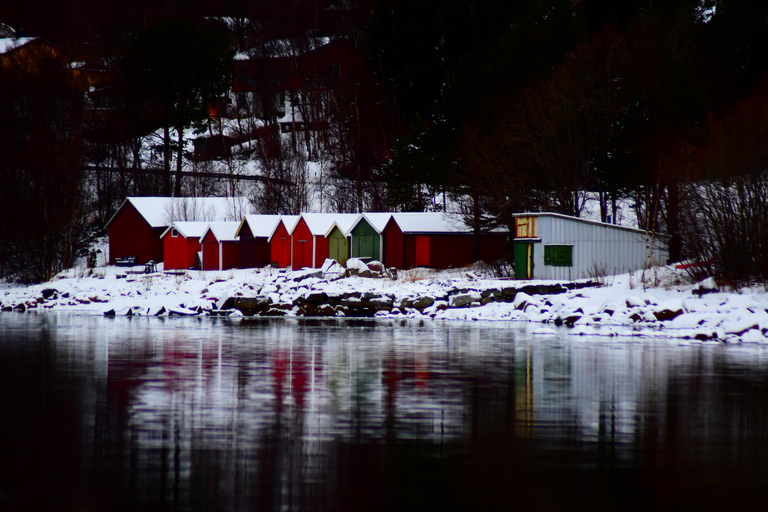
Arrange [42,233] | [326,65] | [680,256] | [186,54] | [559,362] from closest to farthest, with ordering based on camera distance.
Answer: [559,362] < [680,256] < [42,233] < [186,54] < [326,65]

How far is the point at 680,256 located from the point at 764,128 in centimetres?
1011

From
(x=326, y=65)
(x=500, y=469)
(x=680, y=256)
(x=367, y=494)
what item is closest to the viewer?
(x=367, y=494)

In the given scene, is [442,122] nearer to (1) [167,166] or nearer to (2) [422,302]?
(2) [422,302]

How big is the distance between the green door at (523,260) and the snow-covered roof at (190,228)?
79.6 ft

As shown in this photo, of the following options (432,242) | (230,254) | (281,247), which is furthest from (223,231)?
(432,242)

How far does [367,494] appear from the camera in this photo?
356 inches

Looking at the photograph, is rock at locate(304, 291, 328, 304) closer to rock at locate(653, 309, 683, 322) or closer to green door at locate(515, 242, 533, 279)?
green door at locate(515, 242, 533, 279)

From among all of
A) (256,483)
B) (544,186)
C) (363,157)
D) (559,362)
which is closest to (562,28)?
(544,186)

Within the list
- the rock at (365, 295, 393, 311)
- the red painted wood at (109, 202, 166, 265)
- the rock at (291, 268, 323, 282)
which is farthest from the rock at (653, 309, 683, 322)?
the red painted wood at (109, 202, 166, 265)

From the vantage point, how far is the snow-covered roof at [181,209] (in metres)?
68.0

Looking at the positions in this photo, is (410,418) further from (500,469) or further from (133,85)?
(133,85)

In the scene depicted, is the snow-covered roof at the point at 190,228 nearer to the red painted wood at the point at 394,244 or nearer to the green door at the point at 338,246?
the green door at the point at 338,246

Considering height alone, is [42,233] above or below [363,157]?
below

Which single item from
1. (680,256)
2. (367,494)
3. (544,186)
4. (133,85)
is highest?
(133,85)
